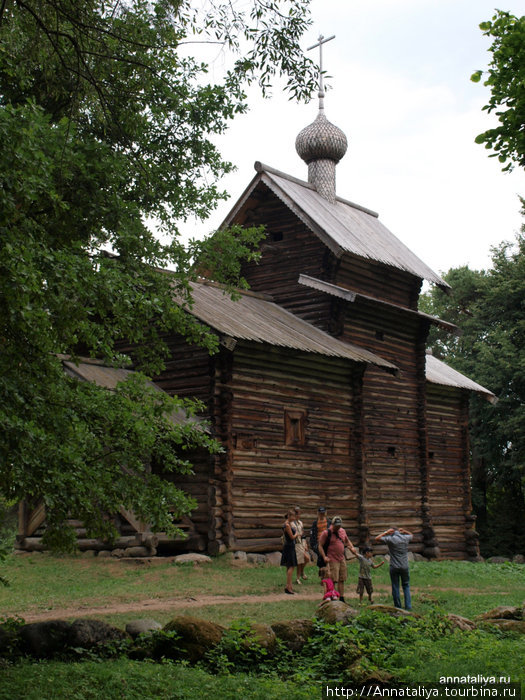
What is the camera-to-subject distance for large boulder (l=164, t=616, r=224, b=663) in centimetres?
1013

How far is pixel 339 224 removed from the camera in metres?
27.3

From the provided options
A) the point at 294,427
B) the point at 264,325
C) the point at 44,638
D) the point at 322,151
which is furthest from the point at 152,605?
the point at 322,151

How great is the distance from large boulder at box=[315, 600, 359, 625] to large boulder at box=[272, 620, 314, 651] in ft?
1.42

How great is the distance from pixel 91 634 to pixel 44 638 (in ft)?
1.94

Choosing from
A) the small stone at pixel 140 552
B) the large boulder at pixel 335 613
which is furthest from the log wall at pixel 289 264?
the large boulder at pixel 335 613

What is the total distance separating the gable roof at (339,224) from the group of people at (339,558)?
10967mm

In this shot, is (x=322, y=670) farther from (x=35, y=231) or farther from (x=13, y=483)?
(x=35, y=231)

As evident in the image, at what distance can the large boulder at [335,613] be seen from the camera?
11.5 metres

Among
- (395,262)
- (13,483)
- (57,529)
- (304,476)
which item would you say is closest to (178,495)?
(57,529)

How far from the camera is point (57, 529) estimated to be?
8.77 m

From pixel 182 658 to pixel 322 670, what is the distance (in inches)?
70.8

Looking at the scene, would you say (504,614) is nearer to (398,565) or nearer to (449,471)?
(398,565)

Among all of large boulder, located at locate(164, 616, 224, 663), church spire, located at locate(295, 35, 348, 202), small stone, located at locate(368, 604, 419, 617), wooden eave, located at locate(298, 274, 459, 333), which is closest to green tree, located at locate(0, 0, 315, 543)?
large boulder, located at locate(164, 616, 224, 663)

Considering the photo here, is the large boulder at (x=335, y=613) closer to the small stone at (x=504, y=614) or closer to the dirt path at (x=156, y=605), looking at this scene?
the dirt path at (x=156, y=605)
